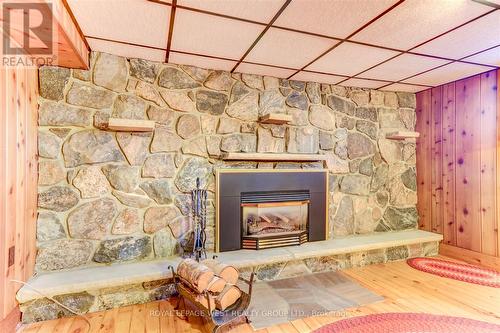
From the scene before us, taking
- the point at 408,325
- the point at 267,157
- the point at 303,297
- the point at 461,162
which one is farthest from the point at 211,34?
the point at 461,162

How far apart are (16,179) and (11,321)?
36.6 inches

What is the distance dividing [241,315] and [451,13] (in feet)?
Answer: 7.91

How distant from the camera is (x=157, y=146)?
2557mm

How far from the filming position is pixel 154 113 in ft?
8.41

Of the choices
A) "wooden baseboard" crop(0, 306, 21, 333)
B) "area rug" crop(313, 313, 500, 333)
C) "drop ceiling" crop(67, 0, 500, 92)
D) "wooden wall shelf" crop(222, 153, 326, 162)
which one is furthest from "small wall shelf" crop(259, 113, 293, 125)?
"wooden baseboard" crop(0, 306, 21, 333)

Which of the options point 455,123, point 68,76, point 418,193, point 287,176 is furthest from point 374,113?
point 68,76

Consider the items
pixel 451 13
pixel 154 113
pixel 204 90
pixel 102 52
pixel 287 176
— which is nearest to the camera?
pixel 451 13

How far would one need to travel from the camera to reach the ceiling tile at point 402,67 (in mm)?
2500

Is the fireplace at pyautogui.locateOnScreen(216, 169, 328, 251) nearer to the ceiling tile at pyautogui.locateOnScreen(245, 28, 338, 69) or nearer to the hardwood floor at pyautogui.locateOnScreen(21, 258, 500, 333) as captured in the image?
the hardwood floor at pyautogui.locateOnScreen(21, 258, 500, 333)

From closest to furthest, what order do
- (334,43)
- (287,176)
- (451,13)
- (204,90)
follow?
(451,13) → (334,43) → (204,90) → (287,176)

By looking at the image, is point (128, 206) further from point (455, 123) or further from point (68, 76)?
point (455, 123)

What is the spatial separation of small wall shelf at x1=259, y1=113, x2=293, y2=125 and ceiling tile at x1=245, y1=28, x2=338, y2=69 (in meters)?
0.48

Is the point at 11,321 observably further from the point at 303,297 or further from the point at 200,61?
the point at 200,61

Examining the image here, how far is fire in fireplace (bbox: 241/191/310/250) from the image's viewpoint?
2828mm
